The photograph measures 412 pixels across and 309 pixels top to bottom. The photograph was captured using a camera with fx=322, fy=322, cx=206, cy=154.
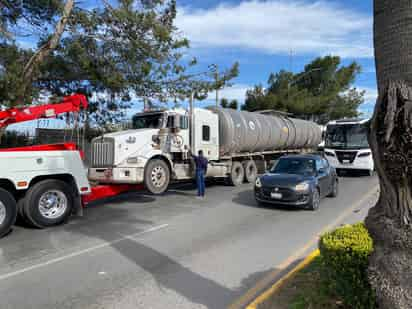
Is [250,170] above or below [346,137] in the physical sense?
below

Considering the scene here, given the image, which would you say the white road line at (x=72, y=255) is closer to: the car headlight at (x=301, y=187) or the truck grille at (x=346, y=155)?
the car headlight at (x=301, y=187)

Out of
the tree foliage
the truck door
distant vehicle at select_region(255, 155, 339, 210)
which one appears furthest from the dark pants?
the tree foliage

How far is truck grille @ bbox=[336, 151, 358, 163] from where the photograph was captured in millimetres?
16359

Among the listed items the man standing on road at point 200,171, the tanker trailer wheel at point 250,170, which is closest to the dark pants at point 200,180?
the man standing on road at point 200,171

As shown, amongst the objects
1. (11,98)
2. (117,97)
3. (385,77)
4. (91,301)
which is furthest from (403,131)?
(117,97)

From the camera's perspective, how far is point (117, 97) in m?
14.1

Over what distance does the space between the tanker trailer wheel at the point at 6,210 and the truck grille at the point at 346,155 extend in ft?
49.4

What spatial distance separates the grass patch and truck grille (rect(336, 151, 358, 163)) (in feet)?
45.3

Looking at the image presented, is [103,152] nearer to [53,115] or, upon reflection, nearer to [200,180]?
[53,115]

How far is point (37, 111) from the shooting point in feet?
26.2

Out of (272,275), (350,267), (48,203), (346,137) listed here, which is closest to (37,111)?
(48,203)

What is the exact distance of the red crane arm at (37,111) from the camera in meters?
7.74

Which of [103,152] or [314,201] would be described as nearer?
[314,201]

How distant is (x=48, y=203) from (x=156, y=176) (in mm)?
3273
